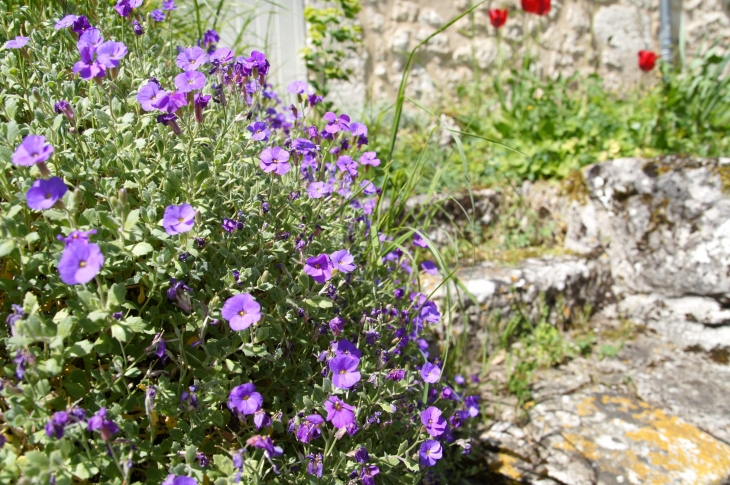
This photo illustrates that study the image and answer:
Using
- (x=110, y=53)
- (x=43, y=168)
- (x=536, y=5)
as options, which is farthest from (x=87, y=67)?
(x=536, y=5)

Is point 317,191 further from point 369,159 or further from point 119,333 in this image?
point 119,333

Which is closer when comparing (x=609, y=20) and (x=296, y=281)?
(x=296, y=281)

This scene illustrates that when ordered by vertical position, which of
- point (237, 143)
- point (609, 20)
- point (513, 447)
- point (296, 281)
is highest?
point (609, 20)

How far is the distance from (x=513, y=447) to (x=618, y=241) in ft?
5.60

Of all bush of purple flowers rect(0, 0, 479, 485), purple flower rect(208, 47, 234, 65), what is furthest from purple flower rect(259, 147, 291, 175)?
purple flower rect(208, 47, 234, 65)

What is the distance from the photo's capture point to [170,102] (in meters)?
1.34

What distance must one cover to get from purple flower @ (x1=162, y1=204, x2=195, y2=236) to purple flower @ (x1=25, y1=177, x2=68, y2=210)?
21 cm

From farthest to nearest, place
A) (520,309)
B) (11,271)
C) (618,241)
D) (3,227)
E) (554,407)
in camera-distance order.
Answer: (618,241) → (520,309) → (554,407) → (11,271) → (3,227)

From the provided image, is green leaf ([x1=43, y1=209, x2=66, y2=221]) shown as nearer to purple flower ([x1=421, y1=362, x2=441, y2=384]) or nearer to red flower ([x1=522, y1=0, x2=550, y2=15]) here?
purple flower ([x1=421, y1=362, x2=441, y2=384])

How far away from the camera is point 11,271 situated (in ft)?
4.41

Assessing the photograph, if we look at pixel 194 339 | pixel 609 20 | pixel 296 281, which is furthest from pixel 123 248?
pixel 609 20

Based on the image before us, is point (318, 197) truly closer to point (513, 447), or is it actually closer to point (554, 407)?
point (513, 447)

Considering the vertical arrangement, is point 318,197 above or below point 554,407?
above

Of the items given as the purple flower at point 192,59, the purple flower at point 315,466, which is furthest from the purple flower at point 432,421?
the purple flower at point 192,59
